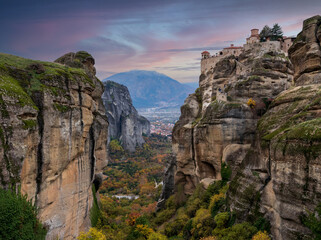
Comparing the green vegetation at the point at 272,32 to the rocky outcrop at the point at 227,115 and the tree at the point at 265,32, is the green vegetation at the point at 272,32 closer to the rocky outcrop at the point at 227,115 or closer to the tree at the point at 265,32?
the tree at the point at 265,32

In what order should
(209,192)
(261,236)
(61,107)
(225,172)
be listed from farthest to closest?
(209,192) < (225,172) < (61,107) < (261,236)

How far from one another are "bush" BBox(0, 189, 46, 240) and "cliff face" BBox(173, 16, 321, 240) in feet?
46.9

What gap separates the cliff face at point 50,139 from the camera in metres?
14.5

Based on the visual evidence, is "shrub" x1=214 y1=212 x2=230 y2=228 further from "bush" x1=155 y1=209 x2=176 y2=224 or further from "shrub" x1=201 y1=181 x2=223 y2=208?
"bush" x1=155 y1=209 x2=176 y2=224

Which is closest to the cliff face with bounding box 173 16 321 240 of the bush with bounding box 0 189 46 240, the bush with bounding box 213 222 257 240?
the bush with bounding box 213 222 257 240

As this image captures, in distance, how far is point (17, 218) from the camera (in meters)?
14.3

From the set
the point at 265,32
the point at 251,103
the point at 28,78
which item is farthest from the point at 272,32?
the point at 28,78

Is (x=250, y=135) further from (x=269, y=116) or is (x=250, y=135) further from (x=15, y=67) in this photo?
(x=15, y=67)

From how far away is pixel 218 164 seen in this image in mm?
26703

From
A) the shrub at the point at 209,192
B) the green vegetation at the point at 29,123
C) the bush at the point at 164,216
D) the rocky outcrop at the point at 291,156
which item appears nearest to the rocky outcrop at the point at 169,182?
the bush at the point at 164,216

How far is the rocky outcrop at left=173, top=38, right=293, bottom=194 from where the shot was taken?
83.3 ft

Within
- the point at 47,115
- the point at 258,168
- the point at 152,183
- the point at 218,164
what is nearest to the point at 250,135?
the point at 218,164

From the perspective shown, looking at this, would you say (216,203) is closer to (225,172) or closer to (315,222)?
(225,172)

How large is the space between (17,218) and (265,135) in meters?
17.9
